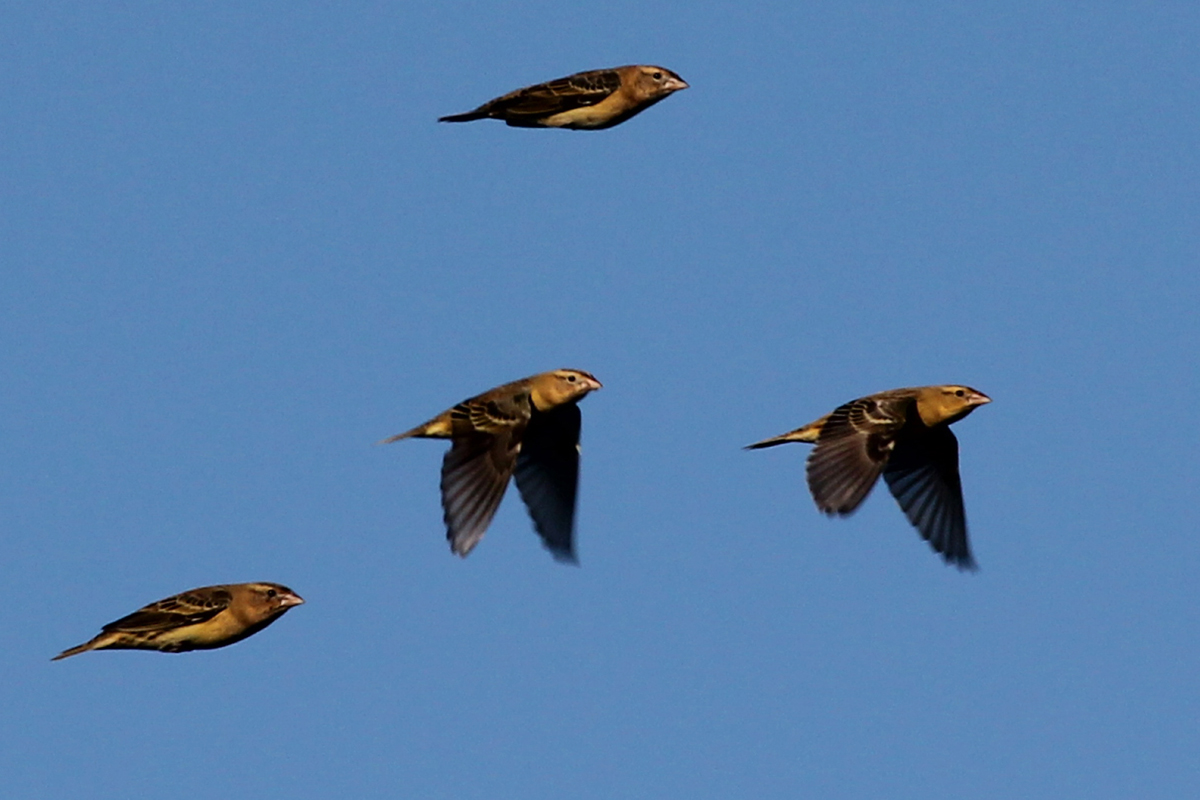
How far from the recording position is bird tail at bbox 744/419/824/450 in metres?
21.9

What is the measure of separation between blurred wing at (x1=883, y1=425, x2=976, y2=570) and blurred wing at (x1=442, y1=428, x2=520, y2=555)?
15.7ft

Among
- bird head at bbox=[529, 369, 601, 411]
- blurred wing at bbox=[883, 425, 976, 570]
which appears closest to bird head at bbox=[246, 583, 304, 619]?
bird head at bbox=[529, 369, 601, 411]

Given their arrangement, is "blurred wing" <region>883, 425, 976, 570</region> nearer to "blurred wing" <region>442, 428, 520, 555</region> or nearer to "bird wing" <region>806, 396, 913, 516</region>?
"bird wing" <region>806, 396, 913, 516</region>

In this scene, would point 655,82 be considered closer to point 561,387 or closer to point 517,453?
point 561,387

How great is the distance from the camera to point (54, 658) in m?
17.9

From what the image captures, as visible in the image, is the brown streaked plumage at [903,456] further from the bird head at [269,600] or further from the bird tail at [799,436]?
the bird head at [269,600]

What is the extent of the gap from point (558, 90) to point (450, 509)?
16.0 feet

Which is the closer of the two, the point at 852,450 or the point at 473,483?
the point at 473,483

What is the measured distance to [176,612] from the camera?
1817cm

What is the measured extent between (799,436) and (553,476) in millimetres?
2537

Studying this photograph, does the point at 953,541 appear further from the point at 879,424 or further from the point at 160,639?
the point at 160,639

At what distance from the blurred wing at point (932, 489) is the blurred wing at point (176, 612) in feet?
24.7

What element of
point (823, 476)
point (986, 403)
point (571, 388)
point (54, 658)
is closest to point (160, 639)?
point (54, 658)

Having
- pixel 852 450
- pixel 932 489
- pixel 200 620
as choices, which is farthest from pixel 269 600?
pixel 932 489
